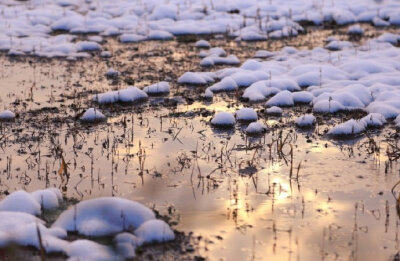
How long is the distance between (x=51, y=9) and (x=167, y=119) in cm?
879

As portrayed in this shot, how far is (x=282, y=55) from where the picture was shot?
1102 cm

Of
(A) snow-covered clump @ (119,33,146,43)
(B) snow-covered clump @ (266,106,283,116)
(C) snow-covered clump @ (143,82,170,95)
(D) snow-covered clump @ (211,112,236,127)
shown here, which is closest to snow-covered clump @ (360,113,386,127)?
(B) snow-covered clump @ (266,106,283,116)

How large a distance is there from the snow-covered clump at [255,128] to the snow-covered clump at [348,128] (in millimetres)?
792

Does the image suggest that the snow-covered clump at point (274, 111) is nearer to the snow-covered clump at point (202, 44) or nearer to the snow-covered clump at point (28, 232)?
the snow-covered clump at point (28, 232)

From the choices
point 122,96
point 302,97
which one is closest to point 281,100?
point 302,97

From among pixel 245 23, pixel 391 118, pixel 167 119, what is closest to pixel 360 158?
pixel 391 118

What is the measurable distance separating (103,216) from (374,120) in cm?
393

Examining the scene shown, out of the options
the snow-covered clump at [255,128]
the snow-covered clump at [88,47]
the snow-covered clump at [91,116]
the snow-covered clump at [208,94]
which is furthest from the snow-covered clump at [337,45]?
the snow-covered clump at [91,116]

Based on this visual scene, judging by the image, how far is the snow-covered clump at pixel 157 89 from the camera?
8.70 metres

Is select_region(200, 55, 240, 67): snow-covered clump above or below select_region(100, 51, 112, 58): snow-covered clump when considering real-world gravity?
below

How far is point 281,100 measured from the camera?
820 cm

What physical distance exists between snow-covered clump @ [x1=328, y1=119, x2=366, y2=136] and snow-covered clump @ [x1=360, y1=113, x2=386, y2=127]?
185mm

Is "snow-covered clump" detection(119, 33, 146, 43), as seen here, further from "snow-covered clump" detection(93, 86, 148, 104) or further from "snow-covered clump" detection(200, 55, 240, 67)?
"snow-covered clump" detection(93, 86, 148, 104)

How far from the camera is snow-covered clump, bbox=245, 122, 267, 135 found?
7078mm
